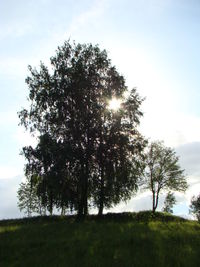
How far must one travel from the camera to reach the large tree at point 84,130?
26688 millimetres

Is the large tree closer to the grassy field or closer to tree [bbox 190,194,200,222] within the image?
the grassy field

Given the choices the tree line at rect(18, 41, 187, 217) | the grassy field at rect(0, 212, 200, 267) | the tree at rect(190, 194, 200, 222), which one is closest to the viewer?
the grassy field at rect(0, 212, 200, 267)

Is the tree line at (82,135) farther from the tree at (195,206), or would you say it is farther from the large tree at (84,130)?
the tree at (195,206)

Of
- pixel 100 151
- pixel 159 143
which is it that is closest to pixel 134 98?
pixel 100 151

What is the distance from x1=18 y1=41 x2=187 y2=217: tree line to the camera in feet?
86.4

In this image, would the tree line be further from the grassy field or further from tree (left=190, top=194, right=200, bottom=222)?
tree (left=190, top=194, right=200, bottom=222)

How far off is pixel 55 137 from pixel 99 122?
4799mm

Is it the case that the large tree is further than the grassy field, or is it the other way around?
the large tree

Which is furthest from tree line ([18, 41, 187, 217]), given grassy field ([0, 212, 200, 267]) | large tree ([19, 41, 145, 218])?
grassy field ([0, 212, 200, 267])

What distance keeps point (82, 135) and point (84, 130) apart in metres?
0.56

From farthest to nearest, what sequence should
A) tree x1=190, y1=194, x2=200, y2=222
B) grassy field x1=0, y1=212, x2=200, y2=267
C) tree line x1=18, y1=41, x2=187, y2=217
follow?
1. tree x1=190, y1=194, x2=200, y2=222
2. tree line x1=18, y1=41, x2=187, y2=217
3. grassy field x1=0, y1=212, x2=200, y2=267

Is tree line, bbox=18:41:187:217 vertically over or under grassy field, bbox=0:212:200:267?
over

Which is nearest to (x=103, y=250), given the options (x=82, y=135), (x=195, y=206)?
(x=82, y=135)

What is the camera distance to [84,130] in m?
28.2
